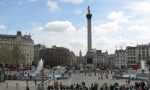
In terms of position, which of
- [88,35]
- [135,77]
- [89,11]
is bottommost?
[135,77]

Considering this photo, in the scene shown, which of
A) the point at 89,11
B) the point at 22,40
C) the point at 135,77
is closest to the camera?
the point at 135,77

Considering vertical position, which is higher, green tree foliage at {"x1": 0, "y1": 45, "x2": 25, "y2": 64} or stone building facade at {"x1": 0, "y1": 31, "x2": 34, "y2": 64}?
stone building facade at {"x1": 0, "y1": 31, "x2": 34, "y2": 64}

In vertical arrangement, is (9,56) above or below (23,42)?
below

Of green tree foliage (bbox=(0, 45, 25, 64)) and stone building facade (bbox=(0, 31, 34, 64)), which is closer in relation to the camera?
green tree foliage (bbox=(0, 45, 25, 64))

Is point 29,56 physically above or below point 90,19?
below

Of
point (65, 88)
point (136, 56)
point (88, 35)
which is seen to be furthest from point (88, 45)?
point (65, 88)

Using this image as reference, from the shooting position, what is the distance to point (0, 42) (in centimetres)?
15288

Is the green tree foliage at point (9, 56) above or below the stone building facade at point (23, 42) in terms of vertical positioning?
below

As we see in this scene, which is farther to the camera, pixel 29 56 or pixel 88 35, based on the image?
pixel 29 56

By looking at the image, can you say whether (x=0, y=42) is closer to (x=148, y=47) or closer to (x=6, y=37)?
(x=6, y=37)

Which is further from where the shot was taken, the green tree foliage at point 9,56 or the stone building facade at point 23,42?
the stone building facade at point 23,42

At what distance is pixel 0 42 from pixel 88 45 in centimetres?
4484

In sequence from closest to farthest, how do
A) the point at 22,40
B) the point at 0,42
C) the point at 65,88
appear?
the point at 65,88, the point at 0,42, the point at 22,40

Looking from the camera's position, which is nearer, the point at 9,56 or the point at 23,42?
the point at 9,56
